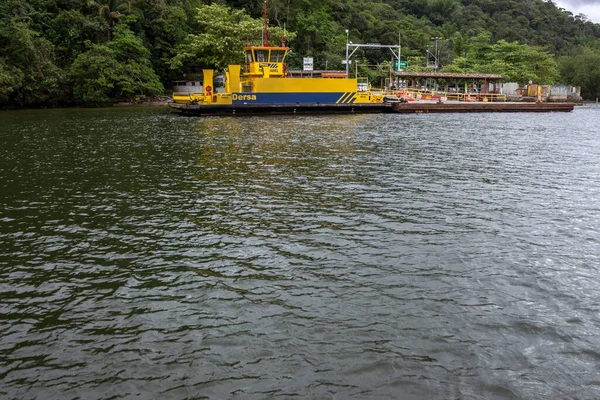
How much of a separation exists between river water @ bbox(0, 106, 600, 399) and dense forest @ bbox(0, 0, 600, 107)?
121 ft

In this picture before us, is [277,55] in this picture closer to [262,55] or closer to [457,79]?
[262,55]

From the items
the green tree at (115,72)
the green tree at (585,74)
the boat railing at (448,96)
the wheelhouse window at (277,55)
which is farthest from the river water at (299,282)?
the green tree at (585,74)

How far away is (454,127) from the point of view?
34969 millimetres

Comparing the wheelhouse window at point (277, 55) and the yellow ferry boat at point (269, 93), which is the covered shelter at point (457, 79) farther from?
the wheelhouse window at point (277, 55)

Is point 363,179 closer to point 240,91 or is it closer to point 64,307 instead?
point 64,307

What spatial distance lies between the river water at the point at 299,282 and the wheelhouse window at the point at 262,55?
90.5 ft

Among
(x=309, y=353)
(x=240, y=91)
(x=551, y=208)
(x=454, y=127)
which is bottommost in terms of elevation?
(x=309, y=353)

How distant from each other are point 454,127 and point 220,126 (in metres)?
16.1

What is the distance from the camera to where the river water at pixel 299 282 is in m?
6.07

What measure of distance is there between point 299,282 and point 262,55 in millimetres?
38222

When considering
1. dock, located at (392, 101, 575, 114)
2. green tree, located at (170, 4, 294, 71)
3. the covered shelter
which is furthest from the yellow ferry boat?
the covered shelter

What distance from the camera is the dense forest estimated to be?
50969 mm

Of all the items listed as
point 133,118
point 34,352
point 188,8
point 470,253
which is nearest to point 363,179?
point 470,253

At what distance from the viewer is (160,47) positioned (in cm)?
6275
